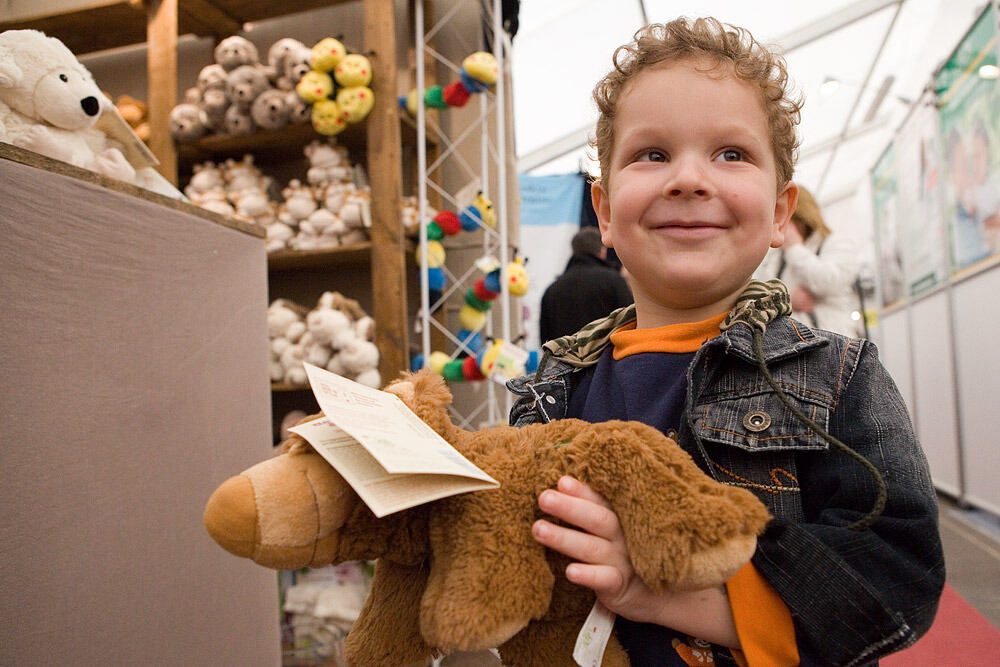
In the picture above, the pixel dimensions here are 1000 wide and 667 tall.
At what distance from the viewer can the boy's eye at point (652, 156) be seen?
673mm

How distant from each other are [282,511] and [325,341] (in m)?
1.78

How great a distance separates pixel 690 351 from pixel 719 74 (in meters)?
0.31

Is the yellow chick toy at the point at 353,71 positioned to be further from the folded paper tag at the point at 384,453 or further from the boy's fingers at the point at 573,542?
the boy's fingers at the point at 573,542

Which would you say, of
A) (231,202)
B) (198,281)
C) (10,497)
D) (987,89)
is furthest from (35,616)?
(987,89)

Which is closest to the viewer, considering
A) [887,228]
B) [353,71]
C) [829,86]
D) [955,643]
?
[955,643]

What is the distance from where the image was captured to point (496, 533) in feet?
1.48

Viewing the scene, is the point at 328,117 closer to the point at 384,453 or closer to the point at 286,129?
the point at 286,129

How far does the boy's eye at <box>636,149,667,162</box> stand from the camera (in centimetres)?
→ 67

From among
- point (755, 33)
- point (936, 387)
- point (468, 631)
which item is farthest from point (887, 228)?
point (468, 631)

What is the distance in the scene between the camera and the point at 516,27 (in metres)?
2.59

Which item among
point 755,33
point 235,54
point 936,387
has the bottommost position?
point 936,387

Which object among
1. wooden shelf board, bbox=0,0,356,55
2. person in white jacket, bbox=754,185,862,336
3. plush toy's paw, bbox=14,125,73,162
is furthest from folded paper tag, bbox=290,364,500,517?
wooden shelf board, bbox=0,0,356,55

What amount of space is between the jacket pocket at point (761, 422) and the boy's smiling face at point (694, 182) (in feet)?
0.44

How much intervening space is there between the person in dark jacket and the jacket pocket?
56.8 inches
